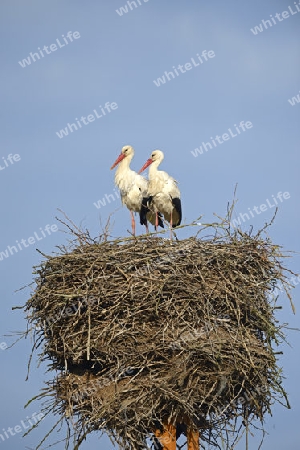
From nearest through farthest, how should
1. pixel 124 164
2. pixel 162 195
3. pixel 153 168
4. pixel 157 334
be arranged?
pixel 157 334 → pixel 162 195 → pixel 153 168 → pixel 124 164

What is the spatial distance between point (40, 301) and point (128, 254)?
38.7 inches

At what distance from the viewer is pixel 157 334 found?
846 cm

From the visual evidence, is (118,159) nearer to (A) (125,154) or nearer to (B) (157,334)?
(A) (125,154)

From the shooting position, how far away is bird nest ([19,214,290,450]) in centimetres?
845

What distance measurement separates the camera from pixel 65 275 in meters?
8.87

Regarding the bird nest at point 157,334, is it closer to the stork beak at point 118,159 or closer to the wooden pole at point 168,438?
the wooden pole at point 168,438

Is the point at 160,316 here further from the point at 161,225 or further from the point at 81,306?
the point at 161,225

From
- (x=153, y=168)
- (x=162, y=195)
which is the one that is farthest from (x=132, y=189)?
(x=162, y=195)

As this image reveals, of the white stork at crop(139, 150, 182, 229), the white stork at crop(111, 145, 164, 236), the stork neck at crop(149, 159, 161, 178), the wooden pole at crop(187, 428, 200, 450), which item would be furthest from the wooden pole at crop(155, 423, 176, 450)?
the stork neck at crop(149, 159, 161, 178)

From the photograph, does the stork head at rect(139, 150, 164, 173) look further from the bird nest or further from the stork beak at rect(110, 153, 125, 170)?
the bird nest

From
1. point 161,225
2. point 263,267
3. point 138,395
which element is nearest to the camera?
point 138,395

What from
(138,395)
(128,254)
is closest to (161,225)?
(128,254)

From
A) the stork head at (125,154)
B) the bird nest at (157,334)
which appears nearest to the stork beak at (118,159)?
the stork head at (125,154)

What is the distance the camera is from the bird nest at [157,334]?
8453 mm
